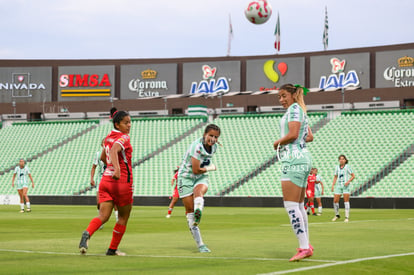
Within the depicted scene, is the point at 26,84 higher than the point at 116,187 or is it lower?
higher

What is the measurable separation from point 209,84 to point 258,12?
2363 centimetres

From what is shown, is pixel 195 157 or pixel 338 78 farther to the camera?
pixel 338 78

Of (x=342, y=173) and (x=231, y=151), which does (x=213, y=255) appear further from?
(x=231, y=151)

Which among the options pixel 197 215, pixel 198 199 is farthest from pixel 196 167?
pixel 197 215

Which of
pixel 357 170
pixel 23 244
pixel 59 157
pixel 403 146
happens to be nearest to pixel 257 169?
pixel 357 170

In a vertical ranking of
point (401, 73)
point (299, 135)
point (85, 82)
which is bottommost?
point (299, 135)

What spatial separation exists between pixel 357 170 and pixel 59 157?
74.5 feet

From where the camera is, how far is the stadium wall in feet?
116

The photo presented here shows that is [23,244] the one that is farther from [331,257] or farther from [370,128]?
[370,128]

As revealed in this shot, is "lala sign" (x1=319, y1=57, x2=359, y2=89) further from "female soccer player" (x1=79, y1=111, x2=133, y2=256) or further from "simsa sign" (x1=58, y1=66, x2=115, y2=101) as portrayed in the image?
"female soccer player" (x1=79, y1=111, x2=133, y2=256)

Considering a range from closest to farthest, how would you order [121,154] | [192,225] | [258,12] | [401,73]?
[121,154]
[192,225]
[258,12]
[401,73]

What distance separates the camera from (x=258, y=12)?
1531 inches

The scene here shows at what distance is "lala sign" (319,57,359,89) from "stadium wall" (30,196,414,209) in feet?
72.0

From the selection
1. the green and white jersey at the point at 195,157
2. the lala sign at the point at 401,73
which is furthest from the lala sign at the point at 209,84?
the green and white jersey at the point at 195,157
